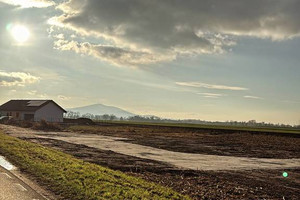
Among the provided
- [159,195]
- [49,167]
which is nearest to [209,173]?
[159,195]

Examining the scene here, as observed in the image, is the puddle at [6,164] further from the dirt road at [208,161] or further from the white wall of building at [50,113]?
the white wall of building at [50,113]

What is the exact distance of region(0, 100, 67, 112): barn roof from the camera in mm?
82312

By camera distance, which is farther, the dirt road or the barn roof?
the barn roof

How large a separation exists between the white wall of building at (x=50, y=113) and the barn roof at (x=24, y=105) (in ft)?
2.89

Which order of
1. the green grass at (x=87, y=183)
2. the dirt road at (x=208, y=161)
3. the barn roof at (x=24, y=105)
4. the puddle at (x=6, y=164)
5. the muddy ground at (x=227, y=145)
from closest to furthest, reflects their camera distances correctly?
1. the green grass at (x=87, y=183)
2. the puddle at (x=6, y=164)
3. the dirt road at (x=208, y=161)
4. the muddy ground at (x=227, y=145)
5. the barn roof at (x=24, y=105)

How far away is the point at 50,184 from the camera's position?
966cm

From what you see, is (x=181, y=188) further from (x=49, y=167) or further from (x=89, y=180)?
(x=49, y=167)

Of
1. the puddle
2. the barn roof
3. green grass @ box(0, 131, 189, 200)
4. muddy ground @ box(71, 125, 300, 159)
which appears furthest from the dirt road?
the barn roof

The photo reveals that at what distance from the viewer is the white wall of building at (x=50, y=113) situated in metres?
81.4

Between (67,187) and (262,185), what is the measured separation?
7068mm

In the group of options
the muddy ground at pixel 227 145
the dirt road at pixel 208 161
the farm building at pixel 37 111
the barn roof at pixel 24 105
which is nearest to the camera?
the dirt road at pixel 208 161

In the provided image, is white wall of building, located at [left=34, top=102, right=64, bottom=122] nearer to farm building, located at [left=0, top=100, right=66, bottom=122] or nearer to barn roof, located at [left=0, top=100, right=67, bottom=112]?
farm building, located at [left=0, top=100, right=66, bottom=122]

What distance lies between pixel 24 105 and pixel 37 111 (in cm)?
780

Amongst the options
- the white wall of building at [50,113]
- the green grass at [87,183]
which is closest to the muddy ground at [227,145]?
the green grass at [87,183]
